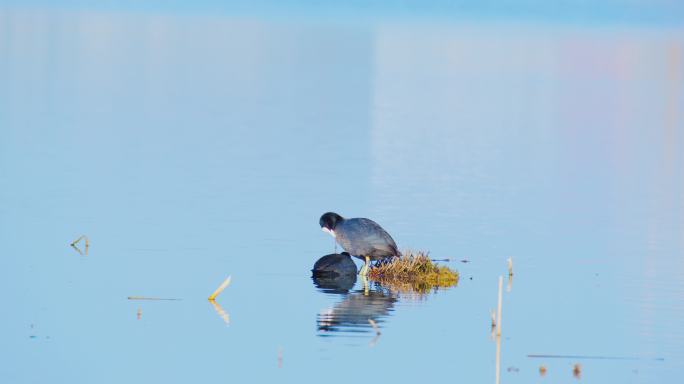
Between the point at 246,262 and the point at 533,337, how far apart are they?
15.9 ft

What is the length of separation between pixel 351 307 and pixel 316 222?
6749 mm

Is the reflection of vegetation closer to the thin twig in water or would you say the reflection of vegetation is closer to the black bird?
the black bird

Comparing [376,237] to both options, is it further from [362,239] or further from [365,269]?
[365,269]

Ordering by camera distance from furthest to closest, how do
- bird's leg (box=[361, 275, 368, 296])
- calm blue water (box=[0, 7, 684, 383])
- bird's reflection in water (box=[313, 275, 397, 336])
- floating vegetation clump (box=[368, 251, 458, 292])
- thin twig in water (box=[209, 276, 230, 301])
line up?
1. floating vegetation clump (box=[368, 251, 458, 292])
2. bird's leg (box=[361, 275, 368, 296])
3. thin twig in water (box=[209, 276, 230, 301])
4. bird's reflection in water (box=[313, 275, 397, 336])
5. calm blue water (box=[0, 7, 684, 383])

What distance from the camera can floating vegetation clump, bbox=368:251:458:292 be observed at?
62.9 ft

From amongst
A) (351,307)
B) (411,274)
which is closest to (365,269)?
(411,274)

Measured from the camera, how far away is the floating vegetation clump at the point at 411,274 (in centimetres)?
1917

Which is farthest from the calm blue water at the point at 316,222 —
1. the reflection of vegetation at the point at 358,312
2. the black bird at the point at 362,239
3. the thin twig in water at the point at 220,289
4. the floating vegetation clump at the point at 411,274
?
the black bird at the point at 362,239

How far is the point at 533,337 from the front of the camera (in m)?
16.8

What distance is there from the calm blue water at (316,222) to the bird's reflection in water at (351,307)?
0.05m

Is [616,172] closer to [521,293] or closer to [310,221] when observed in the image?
[310,221]

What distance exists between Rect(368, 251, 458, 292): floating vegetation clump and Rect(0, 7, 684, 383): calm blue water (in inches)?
17.5

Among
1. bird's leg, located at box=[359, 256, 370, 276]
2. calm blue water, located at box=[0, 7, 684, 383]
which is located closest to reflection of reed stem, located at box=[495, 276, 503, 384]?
calm blue water, located at box=[0, 7, 684, 383]

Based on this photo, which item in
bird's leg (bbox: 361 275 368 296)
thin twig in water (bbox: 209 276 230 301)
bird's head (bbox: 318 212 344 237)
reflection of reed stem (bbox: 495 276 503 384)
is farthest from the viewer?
bird's head (bbox: 318 212 344 237)
